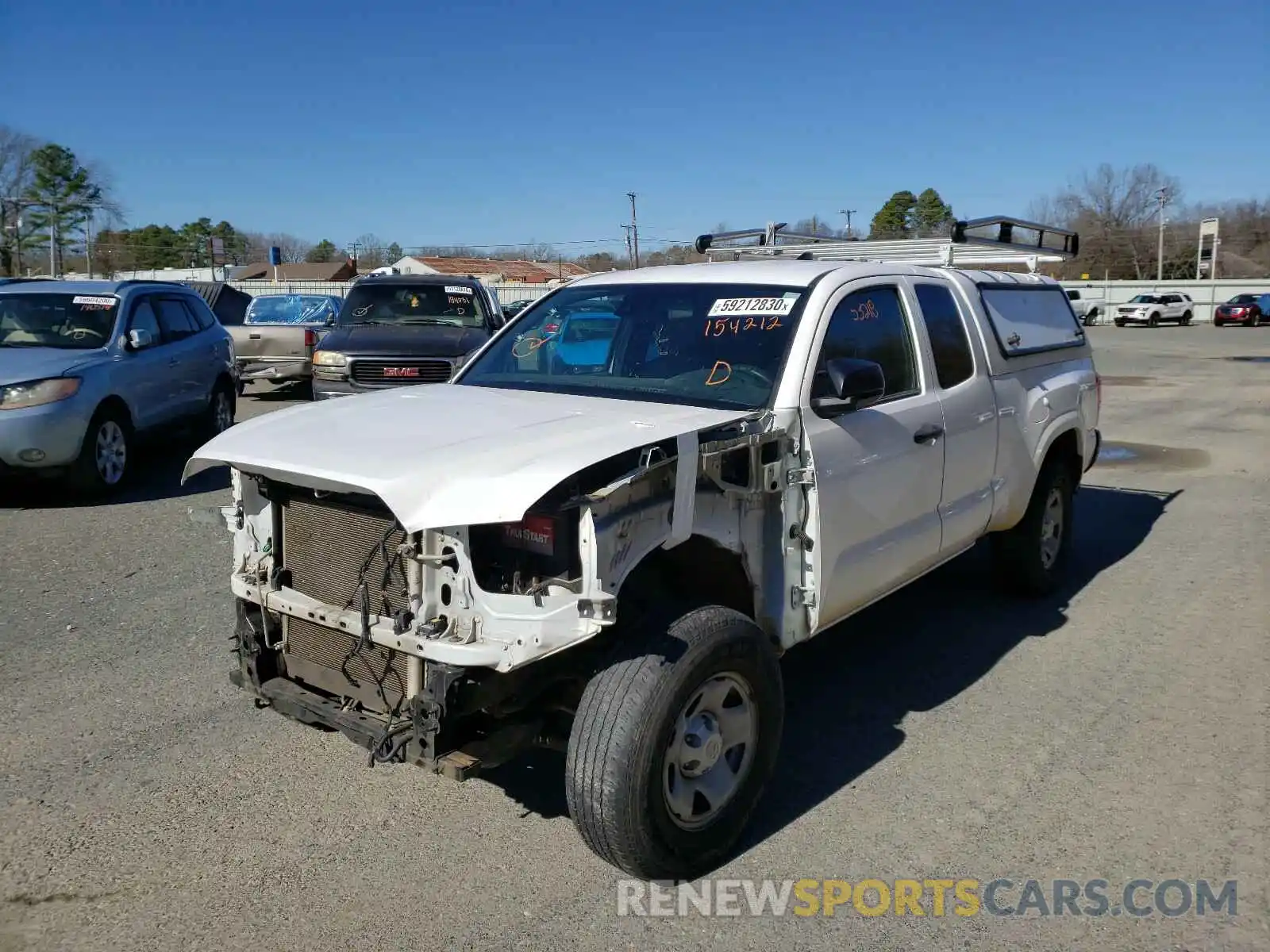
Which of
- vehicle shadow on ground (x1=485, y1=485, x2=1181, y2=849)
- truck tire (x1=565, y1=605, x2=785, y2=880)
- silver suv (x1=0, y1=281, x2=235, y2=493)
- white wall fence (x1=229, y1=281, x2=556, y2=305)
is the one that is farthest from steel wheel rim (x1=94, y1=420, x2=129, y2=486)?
white wall fence (x1=229, y1=281, x2=556, y2=305)

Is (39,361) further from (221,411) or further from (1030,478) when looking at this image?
(1030,478)

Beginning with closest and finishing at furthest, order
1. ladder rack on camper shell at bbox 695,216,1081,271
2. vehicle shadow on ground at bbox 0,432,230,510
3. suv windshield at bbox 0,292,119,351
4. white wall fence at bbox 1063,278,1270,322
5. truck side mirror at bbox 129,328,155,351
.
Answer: ladder rack on camper shell at bbox 695,216,1081,271 → vehicle shadow on ground at bbox 0,432,230,510 → suv windshield at bbox 0,292,119,351 → truck side mirror at bbox 129,328,155,351 → white wall fence at bbox 1063,278,1270,322

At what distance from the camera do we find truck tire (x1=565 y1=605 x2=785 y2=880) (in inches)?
126

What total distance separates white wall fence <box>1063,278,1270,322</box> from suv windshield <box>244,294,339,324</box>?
150 ft

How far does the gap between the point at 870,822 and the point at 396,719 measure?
5.68 feet

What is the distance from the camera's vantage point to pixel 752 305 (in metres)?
4.52

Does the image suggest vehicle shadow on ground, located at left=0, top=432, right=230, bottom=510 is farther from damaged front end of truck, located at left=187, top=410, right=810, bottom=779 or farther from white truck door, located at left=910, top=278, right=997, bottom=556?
white truck door, located at left=910, top=278, right=997, bottom=556

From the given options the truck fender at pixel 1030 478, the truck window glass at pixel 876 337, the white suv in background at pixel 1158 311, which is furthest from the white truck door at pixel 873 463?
the white suv in background at pixel 1158 311

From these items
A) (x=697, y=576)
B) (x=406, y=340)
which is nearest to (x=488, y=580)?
(x=697, y=576)

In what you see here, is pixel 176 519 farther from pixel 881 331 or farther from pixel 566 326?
pixel 881 331

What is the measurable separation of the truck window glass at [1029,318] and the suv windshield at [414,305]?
7407 millimetres

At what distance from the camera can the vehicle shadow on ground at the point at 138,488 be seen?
8945 mm

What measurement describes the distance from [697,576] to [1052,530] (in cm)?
359
